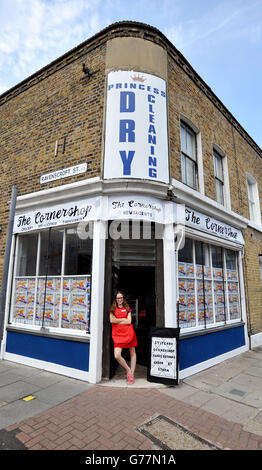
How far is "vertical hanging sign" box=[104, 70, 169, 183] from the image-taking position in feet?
18.0

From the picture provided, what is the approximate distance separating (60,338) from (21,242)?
2.96 metres

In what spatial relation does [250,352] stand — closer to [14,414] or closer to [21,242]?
[14,414]

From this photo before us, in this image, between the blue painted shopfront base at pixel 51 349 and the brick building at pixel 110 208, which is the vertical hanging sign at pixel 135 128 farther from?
the blue painted shopfront base at pixel 51 349

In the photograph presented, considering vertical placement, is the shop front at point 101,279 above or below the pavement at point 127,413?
above

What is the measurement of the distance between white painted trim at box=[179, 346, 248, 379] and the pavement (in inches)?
5.5

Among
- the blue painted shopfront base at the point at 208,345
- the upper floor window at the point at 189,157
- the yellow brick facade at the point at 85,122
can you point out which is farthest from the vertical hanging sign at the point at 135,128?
the blue painted shopfront base at the point at 208,345

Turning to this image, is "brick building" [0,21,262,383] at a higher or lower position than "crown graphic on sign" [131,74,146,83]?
lower

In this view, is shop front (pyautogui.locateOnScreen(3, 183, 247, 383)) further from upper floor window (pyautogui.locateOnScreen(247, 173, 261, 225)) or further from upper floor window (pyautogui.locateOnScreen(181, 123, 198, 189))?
upper floor window (pyautogui.locateOnScreen(247, 173, 261, 225))

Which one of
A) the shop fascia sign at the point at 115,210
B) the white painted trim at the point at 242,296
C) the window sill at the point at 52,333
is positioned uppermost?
the shop fascia sign at the point at 115,210

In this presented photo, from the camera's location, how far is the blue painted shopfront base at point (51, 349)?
16.6 feet

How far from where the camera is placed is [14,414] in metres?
3.61

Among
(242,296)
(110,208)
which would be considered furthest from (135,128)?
(242,296)

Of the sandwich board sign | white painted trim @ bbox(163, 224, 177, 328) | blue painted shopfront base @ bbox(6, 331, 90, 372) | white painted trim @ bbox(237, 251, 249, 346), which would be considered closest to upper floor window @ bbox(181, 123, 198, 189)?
white painted trim @ bbox(163, 224, 177, 328)

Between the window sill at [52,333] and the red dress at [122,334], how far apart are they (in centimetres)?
57
